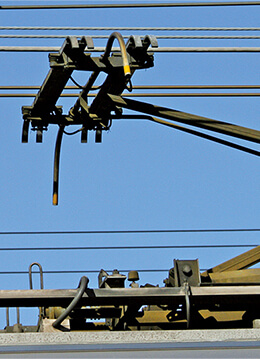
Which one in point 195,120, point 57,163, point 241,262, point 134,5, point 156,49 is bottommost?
point 241,262

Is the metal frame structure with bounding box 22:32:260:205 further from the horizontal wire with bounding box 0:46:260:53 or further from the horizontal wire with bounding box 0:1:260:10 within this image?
the horizontal wire with bounding box 0:1:260:10

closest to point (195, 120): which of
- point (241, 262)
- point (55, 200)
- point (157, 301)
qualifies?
point (241, 262)

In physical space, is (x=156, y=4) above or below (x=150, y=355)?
above

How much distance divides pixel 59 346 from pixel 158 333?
1.55 ft

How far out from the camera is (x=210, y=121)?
6551 mm

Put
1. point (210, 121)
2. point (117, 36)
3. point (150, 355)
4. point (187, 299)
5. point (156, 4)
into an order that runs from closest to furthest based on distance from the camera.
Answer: point (150, 355) < point (187, 299) < point (117, 36) < point (210, 121) < point (156, 4)

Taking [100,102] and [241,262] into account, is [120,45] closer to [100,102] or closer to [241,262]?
[100,102]

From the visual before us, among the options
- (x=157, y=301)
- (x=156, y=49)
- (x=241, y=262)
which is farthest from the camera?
(x=241, y=262)

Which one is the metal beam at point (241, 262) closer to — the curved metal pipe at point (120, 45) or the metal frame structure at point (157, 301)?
the metal frame structure at point (157, 301)

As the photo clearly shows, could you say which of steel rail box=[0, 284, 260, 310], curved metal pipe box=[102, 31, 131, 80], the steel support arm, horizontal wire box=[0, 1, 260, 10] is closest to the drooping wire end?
the steel support arm

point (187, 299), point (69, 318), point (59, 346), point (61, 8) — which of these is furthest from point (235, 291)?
point (61, 8)

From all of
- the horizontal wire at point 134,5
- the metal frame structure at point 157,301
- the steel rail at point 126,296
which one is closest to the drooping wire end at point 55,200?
the metal frame structure at point 157,301

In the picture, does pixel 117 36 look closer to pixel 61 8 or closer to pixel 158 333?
pixel 61 8

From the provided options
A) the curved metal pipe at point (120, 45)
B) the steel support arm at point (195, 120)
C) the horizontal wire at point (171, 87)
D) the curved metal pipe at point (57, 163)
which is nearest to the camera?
the curved metal pipe at point (120, 45)
